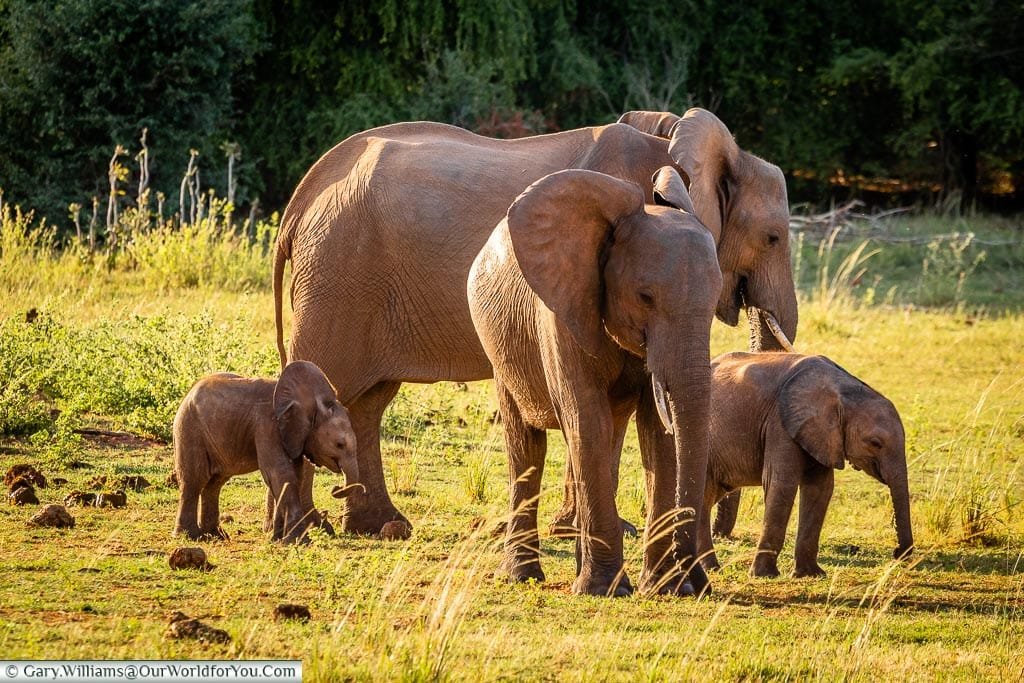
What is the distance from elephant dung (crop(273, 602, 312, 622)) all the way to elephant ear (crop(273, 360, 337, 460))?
1828mm

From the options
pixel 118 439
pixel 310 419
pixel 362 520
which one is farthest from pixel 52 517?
pixel 118 439

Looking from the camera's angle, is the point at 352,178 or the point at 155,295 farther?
the point at 155,295

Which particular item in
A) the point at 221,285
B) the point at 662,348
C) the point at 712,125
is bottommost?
the point at 221,285

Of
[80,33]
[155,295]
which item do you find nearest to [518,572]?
[155,295]

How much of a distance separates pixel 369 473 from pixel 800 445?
247cm

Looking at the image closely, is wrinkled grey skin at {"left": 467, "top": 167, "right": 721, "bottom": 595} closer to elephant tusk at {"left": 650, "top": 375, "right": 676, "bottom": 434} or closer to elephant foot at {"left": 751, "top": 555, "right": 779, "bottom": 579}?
elephant tusk at {"left": 650, "top": 375, "right": 676, "bottom": 434}

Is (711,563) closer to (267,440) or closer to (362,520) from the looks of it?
(362,520)

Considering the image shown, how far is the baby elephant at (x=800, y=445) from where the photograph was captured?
7.91 metres

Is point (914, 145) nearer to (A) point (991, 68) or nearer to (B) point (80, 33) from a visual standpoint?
(A) point (991, 68)

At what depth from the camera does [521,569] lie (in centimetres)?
739

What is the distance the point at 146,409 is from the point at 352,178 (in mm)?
2683

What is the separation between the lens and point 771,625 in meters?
6.55

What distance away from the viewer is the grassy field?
5766mm

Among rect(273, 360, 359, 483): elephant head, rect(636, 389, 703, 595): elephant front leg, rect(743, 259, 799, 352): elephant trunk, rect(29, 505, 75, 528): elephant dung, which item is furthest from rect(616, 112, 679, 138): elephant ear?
rect(29, 505, 75, 528): elephant dung
